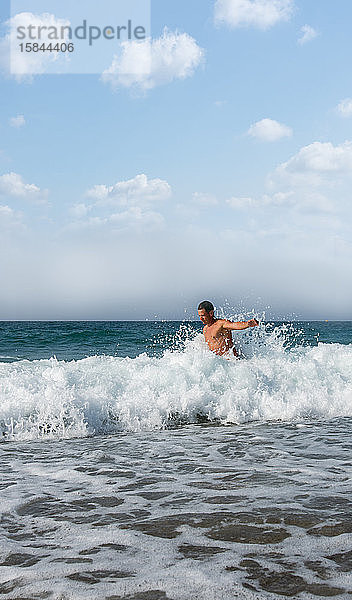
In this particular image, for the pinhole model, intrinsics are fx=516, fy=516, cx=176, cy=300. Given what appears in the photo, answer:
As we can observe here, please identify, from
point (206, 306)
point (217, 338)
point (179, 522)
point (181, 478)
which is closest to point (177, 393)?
point (217, 338)

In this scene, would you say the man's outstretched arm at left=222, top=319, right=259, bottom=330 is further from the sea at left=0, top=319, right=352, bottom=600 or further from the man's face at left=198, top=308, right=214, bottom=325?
the sea at left=0, top=319, right=352, bottom=600

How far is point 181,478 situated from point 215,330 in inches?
216

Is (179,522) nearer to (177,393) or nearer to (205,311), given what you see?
(177,393)

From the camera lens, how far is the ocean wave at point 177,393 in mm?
7969

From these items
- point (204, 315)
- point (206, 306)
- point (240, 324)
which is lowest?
point (240, 324)

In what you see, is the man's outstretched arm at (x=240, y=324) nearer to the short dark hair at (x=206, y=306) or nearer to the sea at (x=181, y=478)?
the short dark hair at (x=206, y=306)

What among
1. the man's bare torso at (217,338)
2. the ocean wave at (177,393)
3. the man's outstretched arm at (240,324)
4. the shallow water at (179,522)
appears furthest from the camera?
the man's bare torso at (217,338)

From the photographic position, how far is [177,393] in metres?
9.11

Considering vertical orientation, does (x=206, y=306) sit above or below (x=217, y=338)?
above

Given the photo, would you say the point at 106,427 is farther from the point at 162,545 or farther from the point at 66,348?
the point at 66,348

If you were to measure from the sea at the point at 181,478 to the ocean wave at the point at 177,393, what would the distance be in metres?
0.03

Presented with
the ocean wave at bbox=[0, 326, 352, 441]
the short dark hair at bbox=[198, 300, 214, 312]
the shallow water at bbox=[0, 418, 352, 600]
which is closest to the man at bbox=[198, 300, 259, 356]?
the short dark hair at bbox=[198, 300, 214, 312]

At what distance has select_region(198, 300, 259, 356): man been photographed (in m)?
9.93

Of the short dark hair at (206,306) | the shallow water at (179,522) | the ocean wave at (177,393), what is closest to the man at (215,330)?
the short dark hair at (206,306)
